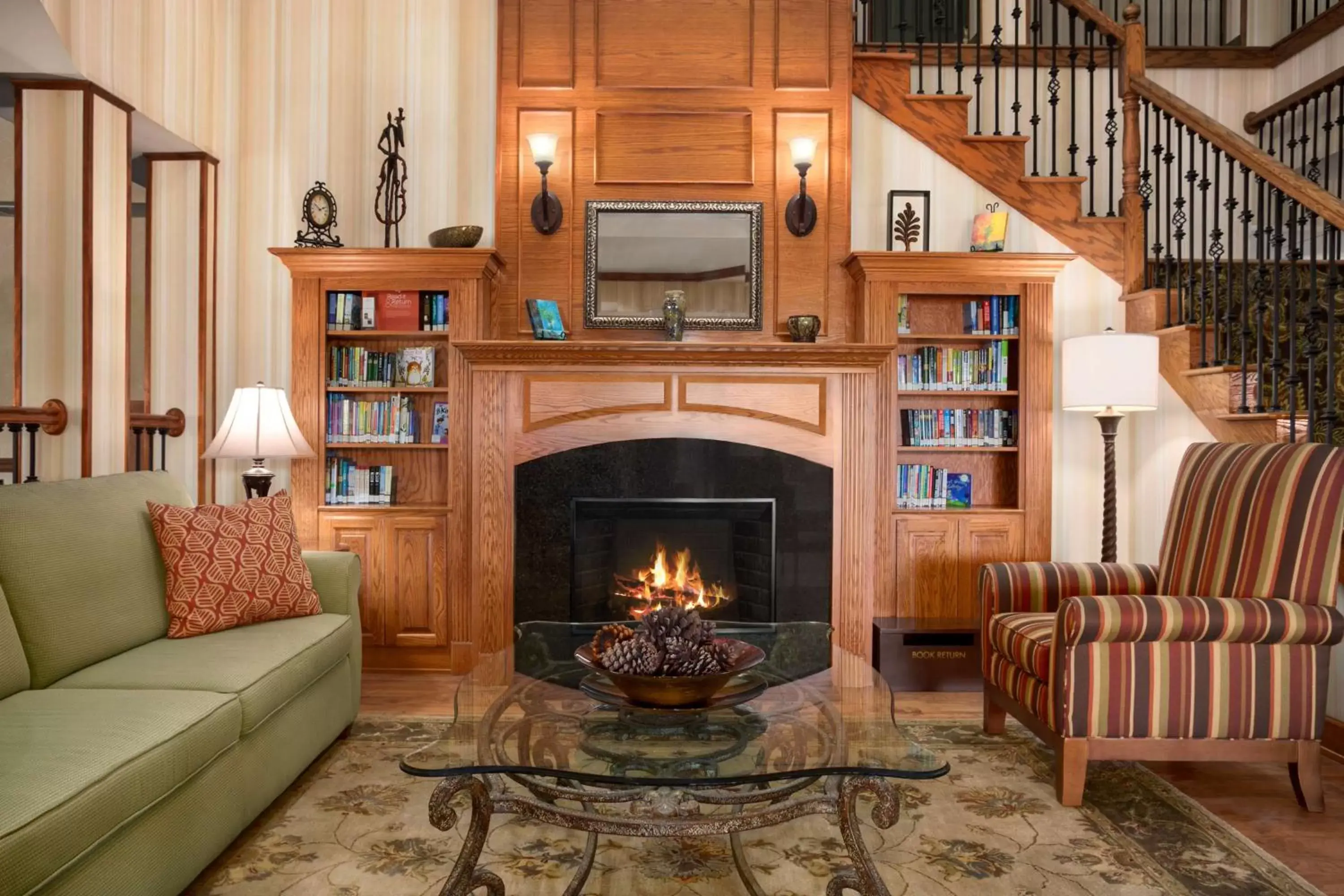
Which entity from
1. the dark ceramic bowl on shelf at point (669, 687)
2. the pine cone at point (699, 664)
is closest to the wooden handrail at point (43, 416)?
the dark ceramic bowl on shelf at point (669, 687)

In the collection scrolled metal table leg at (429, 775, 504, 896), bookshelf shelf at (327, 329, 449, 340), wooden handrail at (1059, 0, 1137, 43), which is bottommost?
scrolled metal table leg at (429, 775, 504, 896)

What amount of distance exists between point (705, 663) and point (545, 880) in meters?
0.68

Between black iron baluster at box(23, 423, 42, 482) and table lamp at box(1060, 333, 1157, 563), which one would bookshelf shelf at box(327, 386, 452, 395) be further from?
table lamp at box(1060, 333, 1157, 563)

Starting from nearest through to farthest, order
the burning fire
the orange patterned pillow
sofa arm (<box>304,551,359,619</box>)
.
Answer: the orange patterned pillow
sofa arm (<box>304,551,359,619</box>)
the burning fire

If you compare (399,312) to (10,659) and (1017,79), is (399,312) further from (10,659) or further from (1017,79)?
(1017,79)

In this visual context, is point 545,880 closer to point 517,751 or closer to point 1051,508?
point 517,751

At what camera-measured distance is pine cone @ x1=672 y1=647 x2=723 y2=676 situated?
6.93ft


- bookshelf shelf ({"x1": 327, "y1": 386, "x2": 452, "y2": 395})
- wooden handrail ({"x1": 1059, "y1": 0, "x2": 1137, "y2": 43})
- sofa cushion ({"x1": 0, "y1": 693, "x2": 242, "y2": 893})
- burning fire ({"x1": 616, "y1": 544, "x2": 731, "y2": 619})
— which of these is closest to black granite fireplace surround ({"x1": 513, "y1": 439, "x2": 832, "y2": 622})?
burning fire ({"x1": 616, "y1": 544, "x2": 731, "y2": 619})

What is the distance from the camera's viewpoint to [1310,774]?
2.68 meters

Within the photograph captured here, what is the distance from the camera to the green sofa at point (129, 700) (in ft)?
5.55

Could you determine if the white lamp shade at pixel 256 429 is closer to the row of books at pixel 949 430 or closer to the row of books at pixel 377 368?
the row of books at pixel 377 368

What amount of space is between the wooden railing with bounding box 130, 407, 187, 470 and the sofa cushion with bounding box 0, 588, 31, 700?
1907 millimetres

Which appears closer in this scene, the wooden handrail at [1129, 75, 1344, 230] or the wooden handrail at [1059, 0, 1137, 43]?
the wooden handrail at [1129, 75, 1344, 230]

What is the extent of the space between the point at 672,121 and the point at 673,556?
6.95 feet
